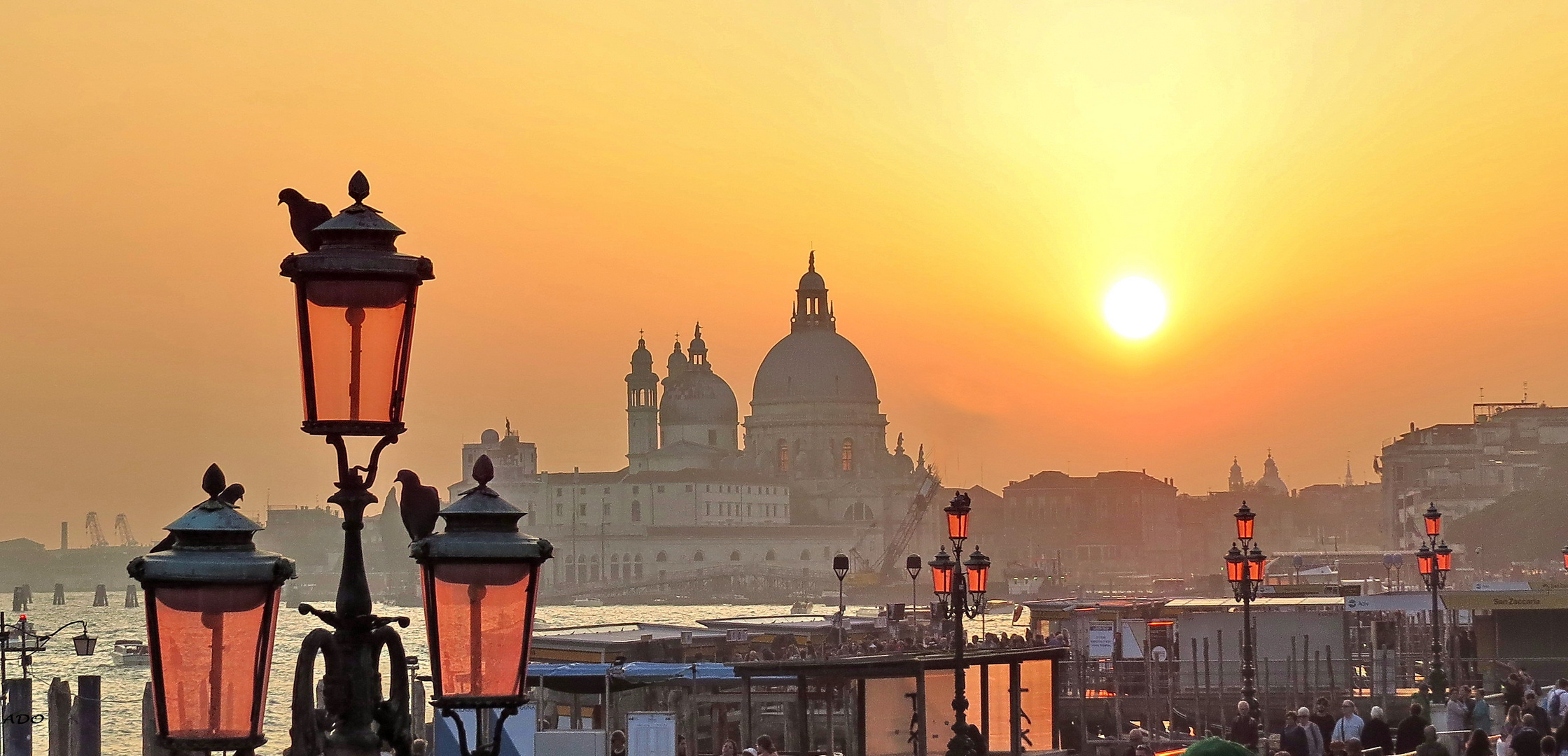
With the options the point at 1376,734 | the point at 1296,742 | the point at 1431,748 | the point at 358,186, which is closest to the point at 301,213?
the point at 358,186

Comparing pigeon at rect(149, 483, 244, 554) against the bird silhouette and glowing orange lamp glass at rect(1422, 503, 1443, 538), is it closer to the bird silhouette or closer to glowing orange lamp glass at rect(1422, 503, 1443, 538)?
the bird silhouette

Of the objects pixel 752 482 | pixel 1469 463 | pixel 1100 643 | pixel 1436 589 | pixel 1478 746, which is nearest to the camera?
pixel 1478 746

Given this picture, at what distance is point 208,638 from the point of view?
4125 mm

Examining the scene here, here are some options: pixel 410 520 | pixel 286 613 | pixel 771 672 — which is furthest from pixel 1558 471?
pixel 410 520

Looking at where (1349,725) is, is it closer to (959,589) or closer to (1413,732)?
(1413,732)

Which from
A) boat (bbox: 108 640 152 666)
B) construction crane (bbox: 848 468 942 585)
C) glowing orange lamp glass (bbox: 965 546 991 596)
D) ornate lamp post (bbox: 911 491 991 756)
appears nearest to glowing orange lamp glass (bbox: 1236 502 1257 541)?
ornate lamp post (bbox: 911 491 991 756)

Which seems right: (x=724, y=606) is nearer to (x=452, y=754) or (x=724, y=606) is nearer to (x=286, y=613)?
(x=286, y=613)

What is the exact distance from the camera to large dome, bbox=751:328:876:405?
126625 mm

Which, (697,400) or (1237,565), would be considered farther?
(697,400)

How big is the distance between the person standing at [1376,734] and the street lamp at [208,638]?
11.0 m

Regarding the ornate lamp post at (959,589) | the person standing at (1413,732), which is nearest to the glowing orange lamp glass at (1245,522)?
the ornate lamp post at (959,589)

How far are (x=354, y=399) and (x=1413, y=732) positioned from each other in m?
10.5

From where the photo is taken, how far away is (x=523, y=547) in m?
4.60

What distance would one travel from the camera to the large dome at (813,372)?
127 m
